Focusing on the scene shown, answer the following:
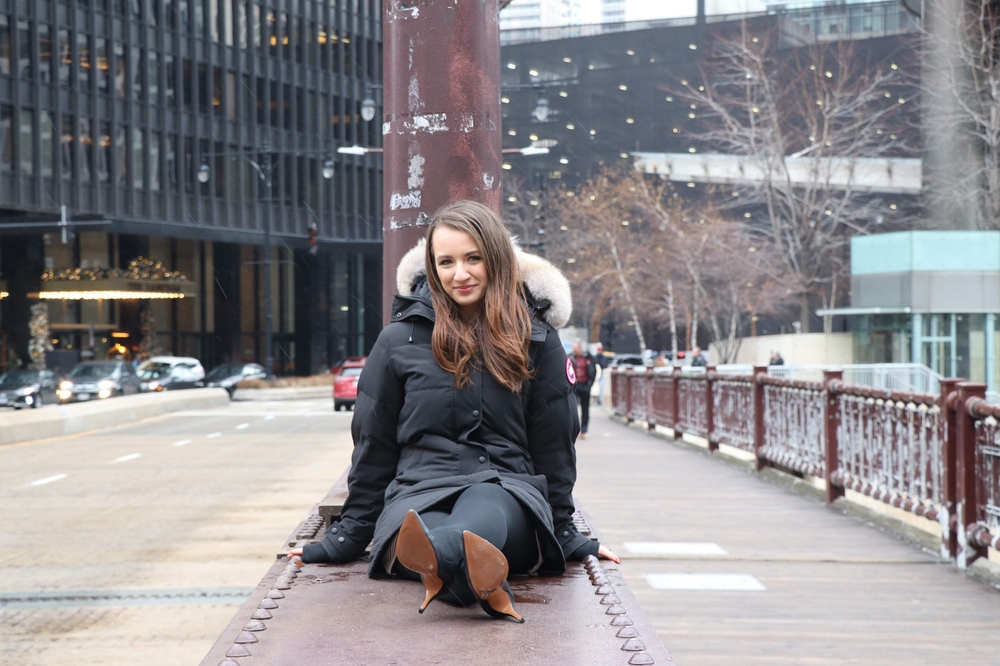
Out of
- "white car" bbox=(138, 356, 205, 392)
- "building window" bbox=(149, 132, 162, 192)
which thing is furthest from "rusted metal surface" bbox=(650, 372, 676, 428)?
→ "building window" bbox=(149, 132, 162, 192)

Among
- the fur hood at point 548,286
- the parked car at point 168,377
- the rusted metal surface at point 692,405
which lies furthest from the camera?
the parked car at point 168,377

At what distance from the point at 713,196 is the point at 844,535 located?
63273 millimetres

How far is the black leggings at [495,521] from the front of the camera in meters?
3.14

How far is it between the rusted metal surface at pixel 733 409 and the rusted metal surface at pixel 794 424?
87 centimetres

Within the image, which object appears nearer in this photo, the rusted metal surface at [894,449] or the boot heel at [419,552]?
the boot heel at [419,552]

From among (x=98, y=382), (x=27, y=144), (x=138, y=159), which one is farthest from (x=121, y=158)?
(x=98, y=382)

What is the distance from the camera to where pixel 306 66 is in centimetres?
6359

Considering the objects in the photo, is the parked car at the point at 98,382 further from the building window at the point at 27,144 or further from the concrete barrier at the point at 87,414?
the building window at the point at 27,144

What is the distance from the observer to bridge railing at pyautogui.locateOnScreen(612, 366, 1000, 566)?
6914 millimetres

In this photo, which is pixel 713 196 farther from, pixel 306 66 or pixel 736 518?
pixel 736 518

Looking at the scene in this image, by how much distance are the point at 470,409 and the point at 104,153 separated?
51.4m

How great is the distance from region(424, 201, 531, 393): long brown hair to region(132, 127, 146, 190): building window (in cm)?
5209

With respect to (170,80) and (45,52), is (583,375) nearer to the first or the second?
(45,52)

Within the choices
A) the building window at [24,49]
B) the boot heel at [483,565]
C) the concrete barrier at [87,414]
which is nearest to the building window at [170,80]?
the building window at [24,49]
